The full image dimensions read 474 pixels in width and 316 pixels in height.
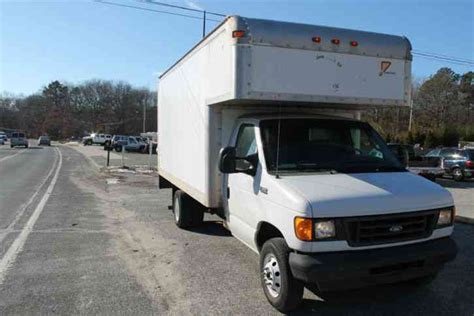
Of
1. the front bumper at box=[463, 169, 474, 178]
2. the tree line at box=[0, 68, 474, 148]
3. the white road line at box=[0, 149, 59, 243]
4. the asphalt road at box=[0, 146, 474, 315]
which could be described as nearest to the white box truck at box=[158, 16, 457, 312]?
the asphalt road at box=[0, 146, 474, 315]

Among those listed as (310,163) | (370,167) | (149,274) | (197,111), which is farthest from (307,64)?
(149,274)

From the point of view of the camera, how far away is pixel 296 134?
18.3ft

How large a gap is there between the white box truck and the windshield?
0.6 inches

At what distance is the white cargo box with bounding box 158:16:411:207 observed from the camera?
5270 mm

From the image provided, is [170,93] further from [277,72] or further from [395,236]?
[395,236]

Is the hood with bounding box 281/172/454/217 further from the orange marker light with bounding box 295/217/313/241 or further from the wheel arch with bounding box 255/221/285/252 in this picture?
the wheel arch with bounding box 255/221/285/252

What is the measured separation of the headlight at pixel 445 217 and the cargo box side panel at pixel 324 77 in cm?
167

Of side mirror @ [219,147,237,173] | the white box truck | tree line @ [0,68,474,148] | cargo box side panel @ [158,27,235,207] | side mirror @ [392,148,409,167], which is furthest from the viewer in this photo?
tree line @ [0,68,474,148]

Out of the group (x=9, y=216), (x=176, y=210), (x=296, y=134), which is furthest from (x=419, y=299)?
(x=9, y=216)

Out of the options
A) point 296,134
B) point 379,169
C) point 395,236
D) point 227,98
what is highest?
point 227,98

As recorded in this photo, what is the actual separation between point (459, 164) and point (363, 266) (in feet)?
66.5

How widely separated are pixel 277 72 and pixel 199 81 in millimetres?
1968

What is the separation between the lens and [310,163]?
5.29 m

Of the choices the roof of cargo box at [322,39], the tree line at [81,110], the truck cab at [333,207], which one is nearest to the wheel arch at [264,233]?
the truck cab at [333,207]
